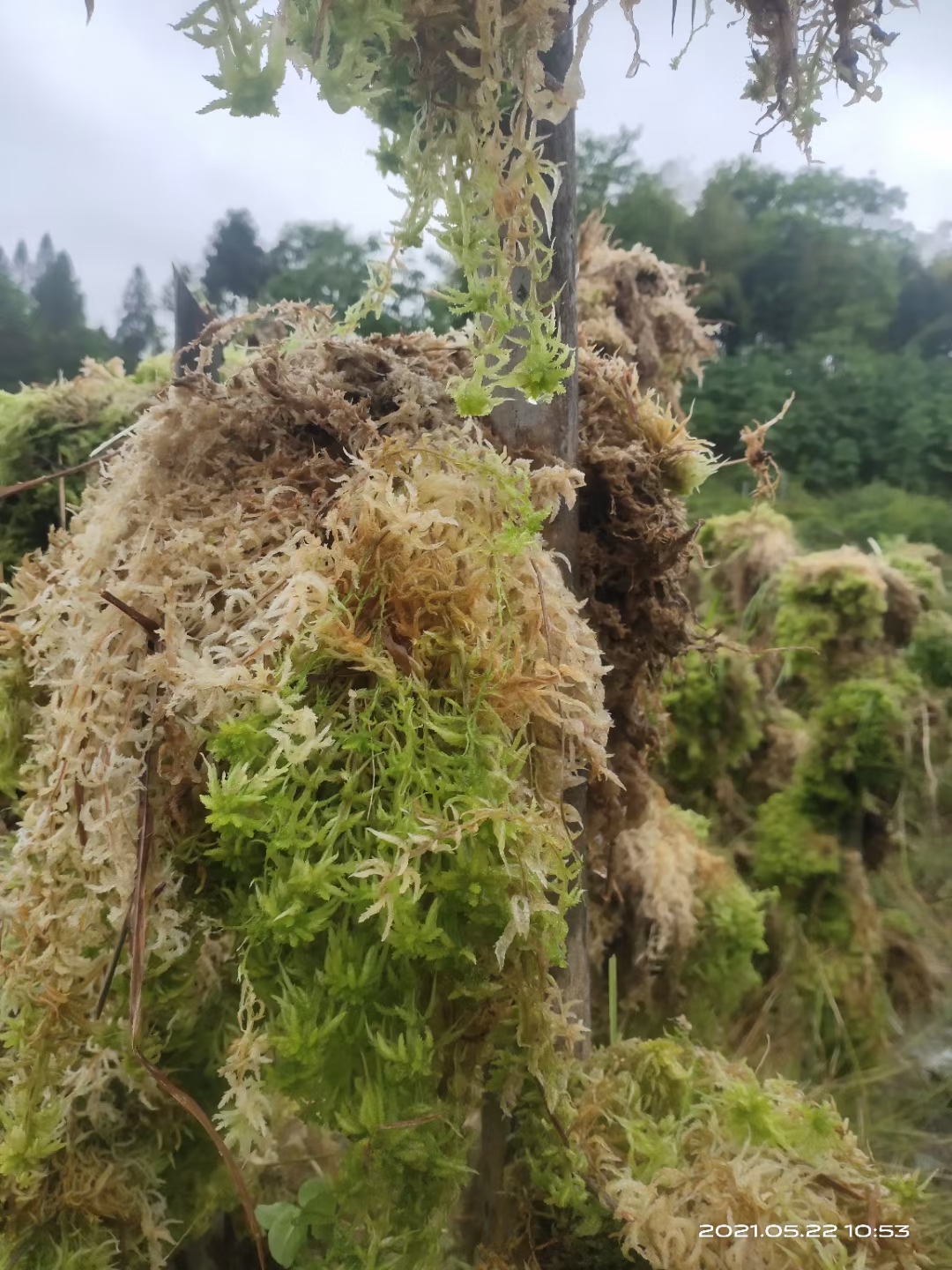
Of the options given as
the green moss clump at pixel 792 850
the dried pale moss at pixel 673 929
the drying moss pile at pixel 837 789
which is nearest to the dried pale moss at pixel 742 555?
the drying moss pile at pixel 837 789

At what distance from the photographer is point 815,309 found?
3.05 metres

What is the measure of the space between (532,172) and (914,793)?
129 centimetres

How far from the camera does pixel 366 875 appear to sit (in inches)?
12.3

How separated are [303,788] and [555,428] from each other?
10.7 inches

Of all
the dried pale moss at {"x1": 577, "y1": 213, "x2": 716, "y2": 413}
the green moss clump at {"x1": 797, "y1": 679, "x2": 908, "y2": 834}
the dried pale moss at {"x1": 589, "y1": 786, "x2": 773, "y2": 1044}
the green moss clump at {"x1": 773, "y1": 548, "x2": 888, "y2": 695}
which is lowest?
the dried pale moss at {"x1": 589, "y1": 786, "x2": 773, "y2": 1044}

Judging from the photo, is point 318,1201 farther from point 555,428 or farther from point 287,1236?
point 555,428

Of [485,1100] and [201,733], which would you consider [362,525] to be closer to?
[201,733]

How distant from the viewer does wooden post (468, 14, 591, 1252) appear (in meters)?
0.45

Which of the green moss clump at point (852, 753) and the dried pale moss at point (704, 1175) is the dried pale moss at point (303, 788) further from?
the green moss clump at point (852, 753)

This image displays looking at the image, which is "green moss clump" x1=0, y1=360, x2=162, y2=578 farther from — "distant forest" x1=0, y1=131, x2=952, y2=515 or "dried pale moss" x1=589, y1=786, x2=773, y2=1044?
"distant forest" x1=0, y1=131, x2=952, y2=515

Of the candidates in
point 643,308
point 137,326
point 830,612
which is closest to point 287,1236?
point 643,308

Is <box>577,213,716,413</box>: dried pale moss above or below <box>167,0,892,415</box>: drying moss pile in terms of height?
above

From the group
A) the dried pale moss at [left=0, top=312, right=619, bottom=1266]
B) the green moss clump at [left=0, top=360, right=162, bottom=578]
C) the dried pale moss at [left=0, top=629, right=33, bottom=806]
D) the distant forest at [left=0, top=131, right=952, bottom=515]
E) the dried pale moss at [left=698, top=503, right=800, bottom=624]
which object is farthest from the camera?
the distant forest at [left=0, top=131, right=952, bottom=515]

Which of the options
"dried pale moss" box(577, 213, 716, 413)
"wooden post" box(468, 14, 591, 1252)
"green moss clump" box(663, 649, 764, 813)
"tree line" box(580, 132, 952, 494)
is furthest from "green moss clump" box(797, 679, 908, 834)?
"tree line" box(580, 132, 952, 494)
